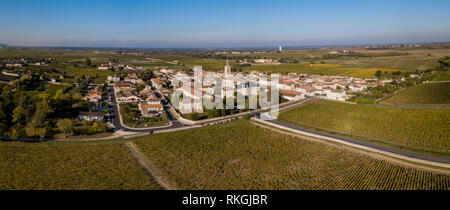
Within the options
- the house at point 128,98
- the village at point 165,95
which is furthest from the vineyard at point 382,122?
the house at point 128,98

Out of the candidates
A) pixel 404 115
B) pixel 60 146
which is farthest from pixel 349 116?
pixel 60 146

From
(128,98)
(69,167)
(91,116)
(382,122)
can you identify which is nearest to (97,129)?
(91,116)

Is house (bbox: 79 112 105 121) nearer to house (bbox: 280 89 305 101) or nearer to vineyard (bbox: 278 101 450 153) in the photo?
vineyard (bbox: 278 101 450 153)

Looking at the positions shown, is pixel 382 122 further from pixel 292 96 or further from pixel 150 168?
pixel 150 168

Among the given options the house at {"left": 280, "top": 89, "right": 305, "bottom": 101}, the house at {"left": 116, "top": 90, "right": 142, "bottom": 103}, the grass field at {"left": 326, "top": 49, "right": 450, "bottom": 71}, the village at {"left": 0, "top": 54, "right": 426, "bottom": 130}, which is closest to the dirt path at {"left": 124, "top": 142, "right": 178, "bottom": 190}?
the village at {"left": 0, "top": 54, "right": 426, "bottom": 130}

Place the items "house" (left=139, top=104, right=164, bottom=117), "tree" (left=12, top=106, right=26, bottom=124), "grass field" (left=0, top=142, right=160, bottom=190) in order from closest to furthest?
1. "grass field" (left=0, top=142, right=160, bottom=190)
2. "tree" (left=12, top=106, right=26, bottom=124)
3. "house" (left=139, top=104, right=164, bottom=117)
